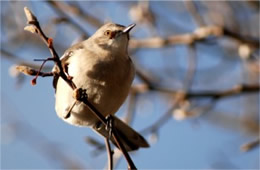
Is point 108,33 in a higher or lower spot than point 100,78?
higher

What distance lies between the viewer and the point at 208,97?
18.7ft

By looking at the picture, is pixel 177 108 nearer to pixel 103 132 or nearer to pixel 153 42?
pixel 153 42

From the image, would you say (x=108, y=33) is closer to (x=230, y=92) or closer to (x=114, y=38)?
(x=114, y=38)

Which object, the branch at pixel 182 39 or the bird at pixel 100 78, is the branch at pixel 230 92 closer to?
the branch at pixel 182 39

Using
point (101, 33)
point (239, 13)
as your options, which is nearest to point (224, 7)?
→ point (239, 13)

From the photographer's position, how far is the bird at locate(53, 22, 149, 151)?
160 inches

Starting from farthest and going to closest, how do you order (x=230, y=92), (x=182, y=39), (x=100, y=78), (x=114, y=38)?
(x=182, y=39) → (x=230, y=92) → (x=114, y=38) → (x=100, y=78)

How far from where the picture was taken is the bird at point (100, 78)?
406 cm

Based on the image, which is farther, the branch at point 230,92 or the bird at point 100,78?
the branch at point 230,92

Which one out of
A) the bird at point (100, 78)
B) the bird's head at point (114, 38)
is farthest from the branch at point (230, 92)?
the bird's head at point (114, 38)

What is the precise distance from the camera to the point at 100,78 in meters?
4.07

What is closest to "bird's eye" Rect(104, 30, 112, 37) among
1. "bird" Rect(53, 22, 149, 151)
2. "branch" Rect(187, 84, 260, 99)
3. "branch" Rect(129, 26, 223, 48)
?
"bird" Rect(53, 22, 149, 151)

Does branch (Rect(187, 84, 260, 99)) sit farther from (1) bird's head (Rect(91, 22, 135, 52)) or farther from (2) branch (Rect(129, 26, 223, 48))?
(1) bird's head (Rect(91, 22, 135, 52))

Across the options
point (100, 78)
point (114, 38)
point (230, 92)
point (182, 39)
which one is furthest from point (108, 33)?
point (230, 92)
